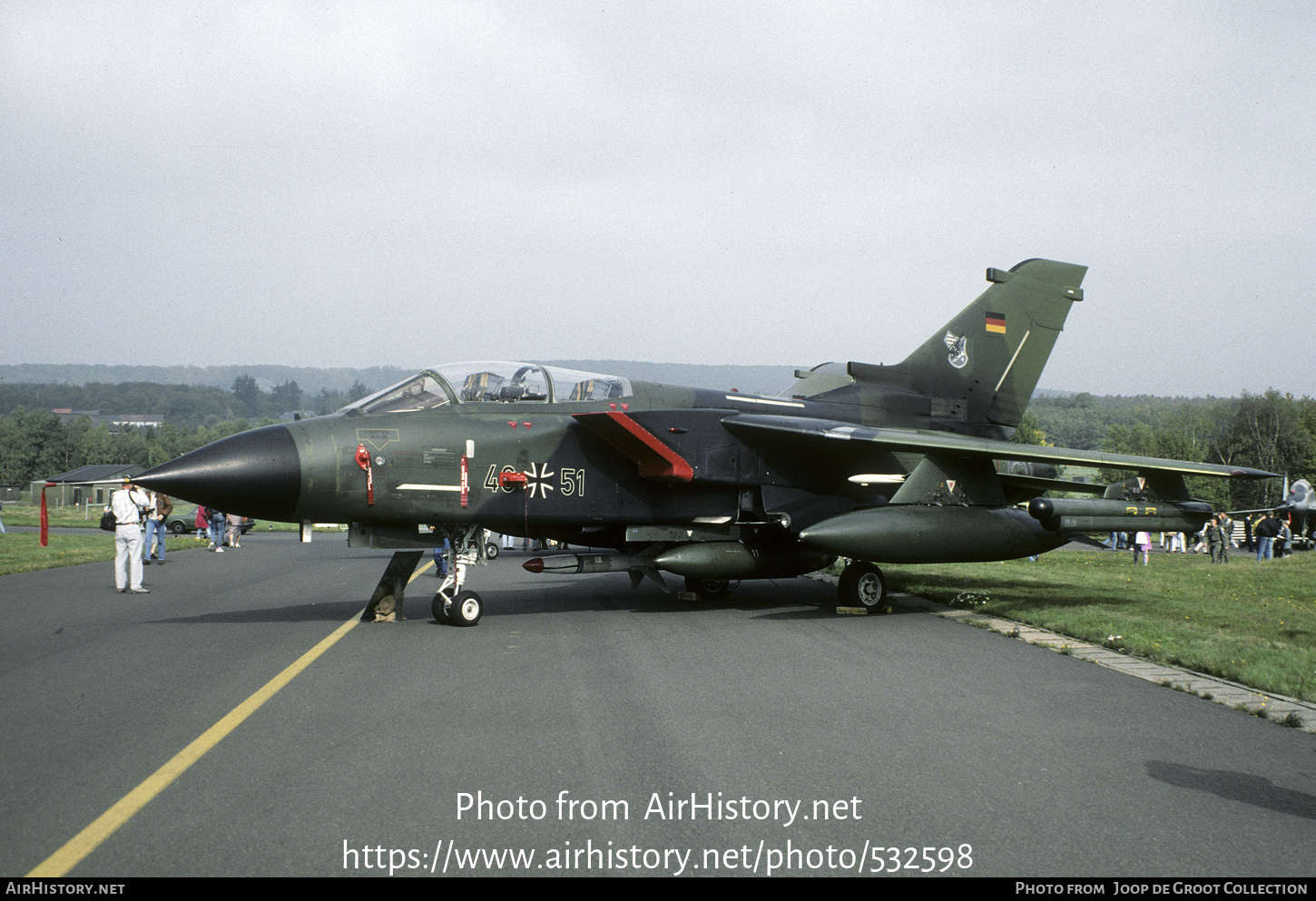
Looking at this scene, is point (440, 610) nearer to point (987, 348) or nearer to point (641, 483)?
point (641, 483)

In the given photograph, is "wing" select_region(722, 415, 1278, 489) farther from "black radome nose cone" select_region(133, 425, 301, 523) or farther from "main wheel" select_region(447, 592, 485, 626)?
"black radome nose cone" select_region(133, 425, 301, 523)

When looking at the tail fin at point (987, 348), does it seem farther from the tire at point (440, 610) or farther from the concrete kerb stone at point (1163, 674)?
the tire at point (440, 610)

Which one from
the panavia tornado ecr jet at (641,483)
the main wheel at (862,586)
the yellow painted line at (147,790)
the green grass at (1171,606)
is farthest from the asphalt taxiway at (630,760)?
the main wheel at (862,586)

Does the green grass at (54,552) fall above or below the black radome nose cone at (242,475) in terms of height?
below

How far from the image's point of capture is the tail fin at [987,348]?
14.1 m

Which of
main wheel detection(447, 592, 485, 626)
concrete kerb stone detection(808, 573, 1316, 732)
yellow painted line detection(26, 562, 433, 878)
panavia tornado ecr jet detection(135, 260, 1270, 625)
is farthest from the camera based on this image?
main wheel detection(447, 592, 485, 626)

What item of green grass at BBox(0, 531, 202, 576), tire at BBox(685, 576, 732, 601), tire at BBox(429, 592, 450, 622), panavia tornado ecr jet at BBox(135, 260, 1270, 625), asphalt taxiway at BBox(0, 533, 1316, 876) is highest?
panavia tornado ecr jet at BBox(135, 260, 1270, 625)

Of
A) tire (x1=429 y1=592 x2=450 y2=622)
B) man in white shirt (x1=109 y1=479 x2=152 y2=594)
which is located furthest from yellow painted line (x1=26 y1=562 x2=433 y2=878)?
man in white shirt (x1=109 y1=479 x2=152 y2=594)

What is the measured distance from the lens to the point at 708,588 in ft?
42.9

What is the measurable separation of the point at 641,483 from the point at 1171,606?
22.4ft

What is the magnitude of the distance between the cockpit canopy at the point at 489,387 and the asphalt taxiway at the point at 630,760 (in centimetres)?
254

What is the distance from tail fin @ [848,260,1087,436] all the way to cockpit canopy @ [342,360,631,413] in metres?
5.11

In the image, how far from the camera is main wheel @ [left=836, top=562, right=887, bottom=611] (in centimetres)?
1132

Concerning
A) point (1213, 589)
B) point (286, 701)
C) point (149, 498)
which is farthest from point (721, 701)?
point (149, 498)
